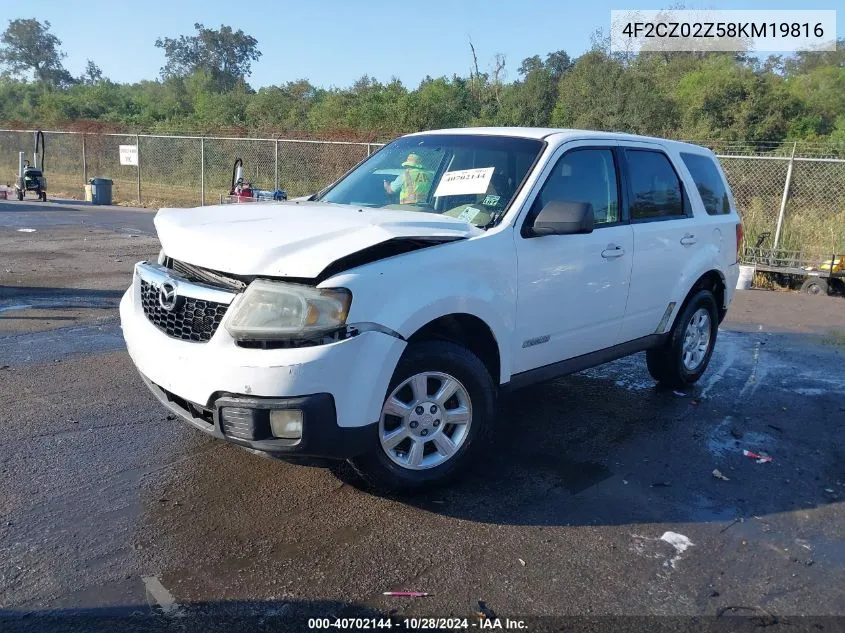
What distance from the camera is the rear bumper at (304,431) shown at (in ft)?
10.8

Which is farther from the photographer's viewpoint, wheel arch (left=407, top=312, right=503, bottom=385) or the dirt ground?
wheel arch (left=407, top=312, right=503, bottom=385)

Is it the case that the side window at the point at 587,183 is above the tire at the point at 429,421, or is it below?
above

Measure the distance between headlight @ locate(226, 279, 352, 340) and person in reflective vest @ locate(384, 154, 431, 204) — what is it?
5.07 ft

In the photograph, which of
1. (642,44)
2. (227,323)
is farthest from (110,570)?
(642,44)

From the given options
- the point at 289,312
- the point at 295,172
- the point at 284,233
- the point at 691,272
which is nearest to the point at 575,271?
the point at 691,272

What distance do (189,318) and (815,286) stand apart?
1060cm

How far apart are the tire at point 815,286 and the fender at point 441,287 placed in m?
8.98

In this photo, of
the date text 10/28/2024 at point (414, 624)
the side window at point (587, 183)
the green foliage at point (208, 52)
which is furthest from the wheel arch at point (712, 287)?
the green foliage at point (208, 52)

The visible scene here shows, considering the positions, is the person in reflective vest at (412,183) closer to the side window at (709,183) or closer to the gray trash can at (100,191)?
the side window at (709,183)

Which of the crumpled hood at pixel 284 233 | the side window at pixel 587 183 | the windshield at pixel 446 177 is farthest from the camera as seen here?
the side window at pixel 587 183

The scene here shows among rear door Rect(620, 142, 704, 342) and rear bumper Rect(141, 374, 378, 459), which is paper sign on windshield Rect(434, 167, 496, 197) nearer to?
rear door Rect(620, 142, 704, 342)

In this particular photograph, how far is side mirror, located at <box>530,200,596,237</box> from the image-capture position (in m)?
4.12

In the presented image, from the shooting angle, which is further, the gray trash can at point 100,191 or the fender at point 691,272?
the gray trash can at point 100,191

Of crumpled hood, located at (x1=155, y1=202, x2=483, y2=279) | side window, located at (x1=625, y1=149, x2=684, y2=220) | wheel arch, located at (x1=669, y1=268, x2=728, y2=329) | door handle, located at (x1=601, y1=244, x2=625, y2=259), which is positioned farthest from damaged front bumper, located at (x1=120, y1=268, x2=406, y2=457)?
wheel arch, located at (x1=669, y1=268, x2=728, y2=329)
